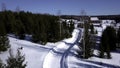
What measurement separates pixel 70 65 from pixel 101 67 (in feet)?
13.7

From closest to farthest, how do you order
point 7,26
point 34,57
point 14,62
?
point 14,62 < point 34,57 < point 7,26

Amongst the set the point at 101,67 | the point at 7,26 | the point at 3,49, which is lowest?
the point at 101,67

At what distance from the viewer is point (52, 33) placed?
44500mm

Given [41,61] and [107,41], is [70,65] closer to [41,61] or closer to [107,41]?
[41,61]

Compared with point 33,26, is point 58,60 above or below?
below

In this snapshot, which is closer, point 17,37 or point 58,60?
point 58,60

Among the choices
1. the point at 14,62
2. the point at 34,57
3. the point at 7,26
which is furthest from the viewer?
the point at 7,26

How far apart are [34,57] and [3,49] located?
17.6 ft

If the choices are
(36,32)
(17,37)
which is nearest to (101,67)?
(36,32)

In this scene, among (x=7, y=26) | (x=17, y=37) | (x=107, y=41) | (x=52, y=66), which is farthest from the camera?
(x=7, y=26)

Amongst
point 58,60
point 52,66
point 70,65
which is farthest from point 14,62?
point 58,60

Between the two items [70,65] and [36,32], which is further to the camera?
[36,32]

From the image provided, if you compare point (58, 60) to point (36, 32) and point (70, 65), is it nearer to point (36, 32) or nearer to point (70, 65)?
point (70, 65)

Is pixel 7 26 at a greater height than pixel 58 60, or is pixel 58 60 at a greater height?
pixel 7 26
